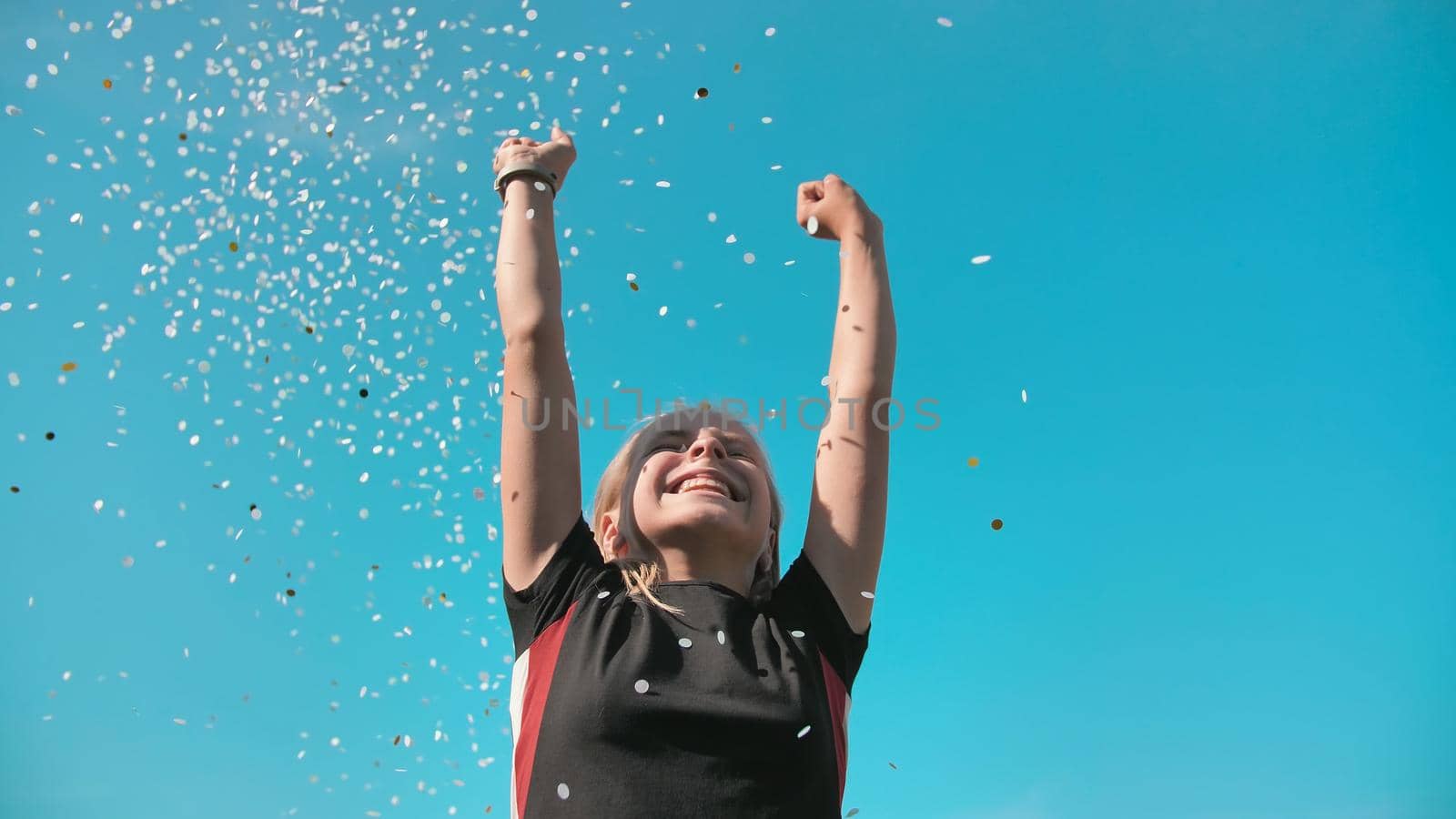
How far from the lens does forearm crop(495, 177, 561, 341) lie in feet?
11.5

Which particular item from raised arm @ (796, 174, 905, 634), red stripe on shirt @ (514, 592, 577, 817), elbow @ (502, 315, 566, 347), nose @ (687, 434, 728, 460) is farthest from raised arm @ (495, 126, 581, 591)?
raised arm @ (796, 174, 905, 634)

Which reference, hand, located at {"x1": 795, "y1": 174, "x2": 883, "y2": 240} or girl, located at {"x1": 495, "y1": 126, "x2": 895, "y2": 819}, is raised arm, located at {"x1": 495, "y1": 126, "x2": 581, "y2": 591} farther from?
hand, located at {"x1": 795, "y1": 174, "x2": 883, "y2": 240}

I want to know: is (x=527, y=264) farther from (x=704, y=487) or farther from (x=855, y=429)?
(x=855, y=429)

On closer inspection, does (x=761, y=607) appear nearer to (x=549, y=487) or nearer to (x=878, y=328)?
(x=549, y=487)

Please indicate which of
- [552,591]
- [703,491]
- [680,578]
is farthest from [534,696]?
[703,491]

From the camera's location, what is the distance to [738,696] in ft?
9.94

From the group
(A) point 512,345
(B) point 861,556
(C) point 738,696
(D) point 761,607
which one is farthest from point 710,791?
(A) point 512,345

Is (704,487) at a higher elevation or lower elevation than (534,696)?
higher

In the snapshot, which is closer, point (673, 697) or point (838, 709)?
point (673, 697)

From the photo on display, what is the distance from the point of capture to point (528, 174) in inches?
150

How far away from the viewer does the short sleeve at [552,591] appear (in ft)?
11.0

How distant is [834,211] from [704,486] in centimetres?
130

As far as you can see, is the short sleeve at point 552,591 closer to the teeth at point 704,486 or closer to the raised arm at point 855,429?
the teeth at point 704,486

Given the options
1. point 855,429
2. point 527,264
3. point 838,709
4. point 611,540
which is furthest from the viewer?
point 611,540
